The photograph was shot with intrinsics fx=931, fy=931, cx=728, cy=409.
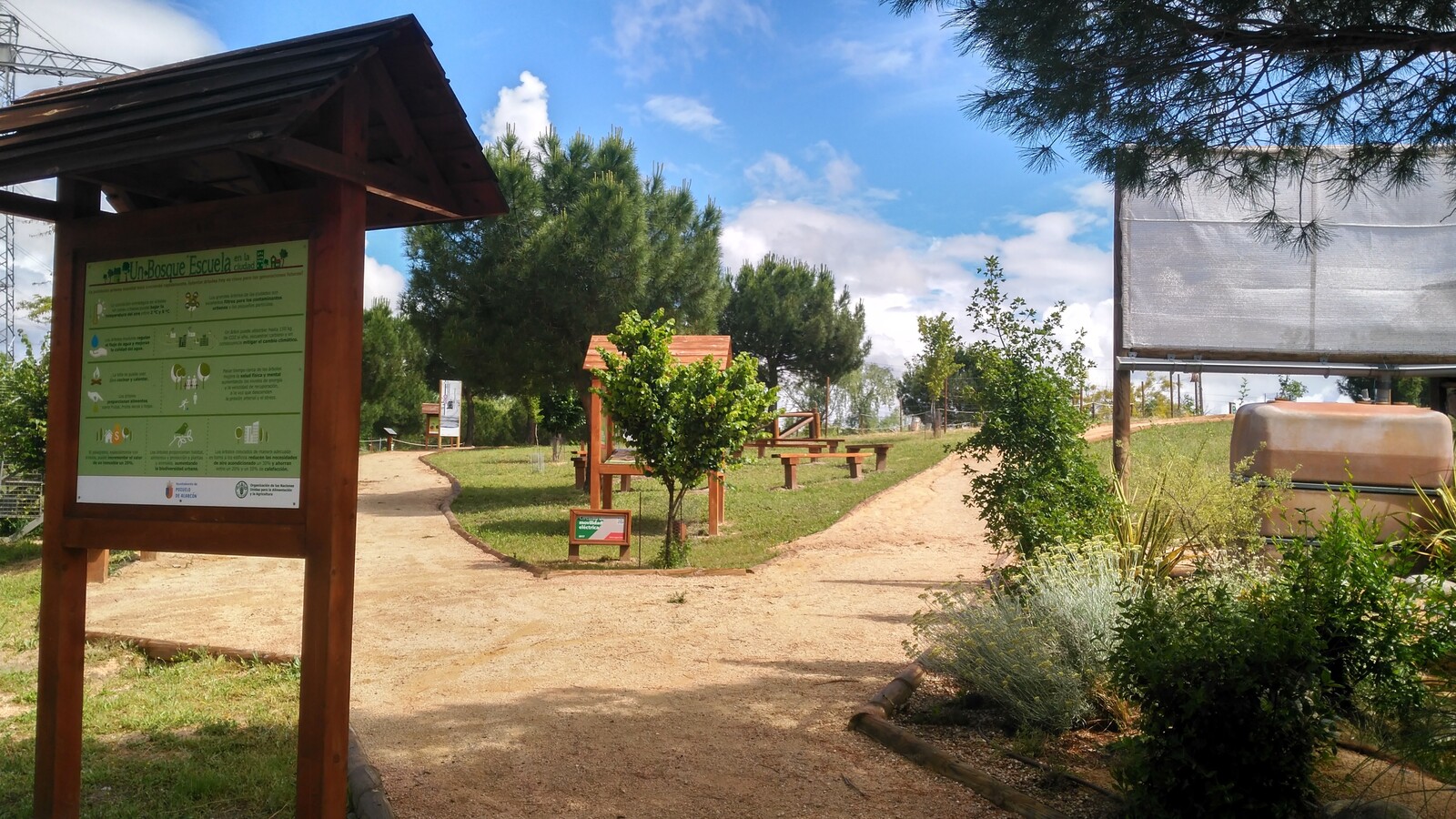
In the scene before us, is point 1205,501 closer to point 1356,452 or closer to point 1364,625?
point 1356,452

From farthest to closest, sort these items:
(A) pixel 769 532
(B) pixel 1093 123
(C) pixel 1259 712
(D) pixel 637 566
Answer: (A) pixel 769 532 < (D) pixel 637 566 < (B) pixel 1093 123 < (C) pixel 1259 712

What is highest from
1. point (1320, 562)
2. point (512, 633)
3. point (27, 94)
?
point (27, 94)

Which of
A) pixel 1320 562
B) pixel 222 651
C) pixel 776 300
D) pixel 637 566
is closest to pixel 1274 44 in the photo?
pixel 1320 562

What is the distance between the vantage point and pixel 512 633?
7809 mm

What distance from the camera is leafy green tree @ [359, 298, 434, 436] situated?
41.2m

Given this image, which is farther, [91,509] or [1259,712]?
[91,509]

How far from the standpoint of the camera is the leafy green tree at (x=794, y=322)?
39906mm

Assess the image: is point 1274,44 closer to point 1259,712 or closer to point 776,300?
point 1259,712

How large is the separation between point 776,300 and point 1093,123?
35048mm

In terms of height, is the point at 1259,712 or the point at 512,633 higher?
the point at 1259,712

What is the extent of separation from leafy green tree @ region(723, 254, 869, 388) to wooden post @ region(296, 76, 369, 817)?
119 ft

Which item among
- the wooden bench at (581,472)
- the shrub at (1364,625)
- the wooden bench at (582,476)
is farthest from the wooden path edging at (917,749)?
the wooden bench at (581,472)

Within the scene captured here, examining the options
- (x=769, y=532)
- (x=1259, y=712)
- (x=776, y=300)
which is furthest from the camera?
(x=776, y=300)

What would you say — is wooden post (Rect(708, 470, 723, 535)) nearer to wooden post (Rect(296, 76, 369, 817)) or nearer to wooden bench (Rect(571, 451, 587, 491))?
wooden bench (Rect(571, 451, 587, 491))
